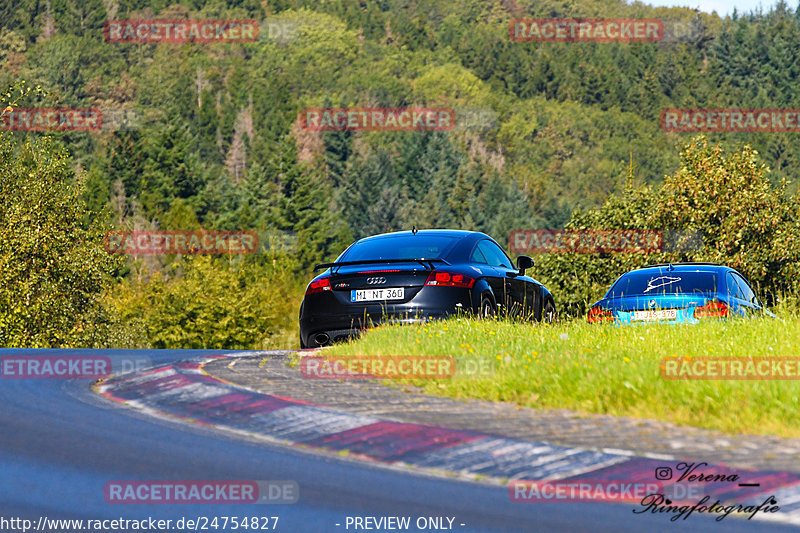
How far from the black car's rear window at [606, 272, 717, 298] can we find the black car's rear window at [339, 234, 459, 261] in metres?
2.51

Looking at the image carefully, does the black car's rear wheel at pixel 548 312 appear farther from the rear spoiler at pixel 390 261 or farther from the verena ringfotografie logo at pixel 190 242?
the verena ringfotografie logo at pixel 190 242

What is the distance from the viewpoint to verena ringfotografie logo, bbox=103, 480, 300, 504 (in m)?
5.35

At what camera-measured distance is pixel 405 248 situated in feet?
44.8

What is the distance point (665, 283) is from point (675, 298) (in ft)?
2.84

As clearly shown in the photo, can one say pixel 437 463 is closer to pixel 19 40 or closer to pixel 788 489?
pixel 788 489

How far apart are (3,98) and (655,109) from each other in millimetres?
169384

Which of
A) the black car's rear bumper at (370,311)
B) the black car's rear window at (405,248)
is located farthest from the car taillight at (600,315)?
the black car's rear window at (405,248)

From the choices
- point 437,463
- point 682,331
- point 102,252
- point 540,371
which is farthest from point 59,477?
point 102,252

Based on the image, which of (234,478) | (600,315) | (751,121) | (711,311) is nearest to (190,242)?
(751,121)

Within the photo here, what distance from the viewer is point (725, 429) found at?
22.8 feet

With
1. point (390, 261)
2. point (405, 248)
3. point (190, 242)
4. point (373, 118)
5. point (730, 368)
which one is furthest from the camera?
point (373, 118)

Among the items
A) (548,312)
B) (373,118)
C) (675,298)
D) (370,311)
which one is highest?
(373,118)

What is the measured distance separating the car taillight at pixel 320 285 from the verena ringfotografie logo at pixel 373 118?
4850 inches

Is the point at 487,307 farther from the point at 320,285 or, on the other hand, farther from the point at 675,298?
the point at 675,298
